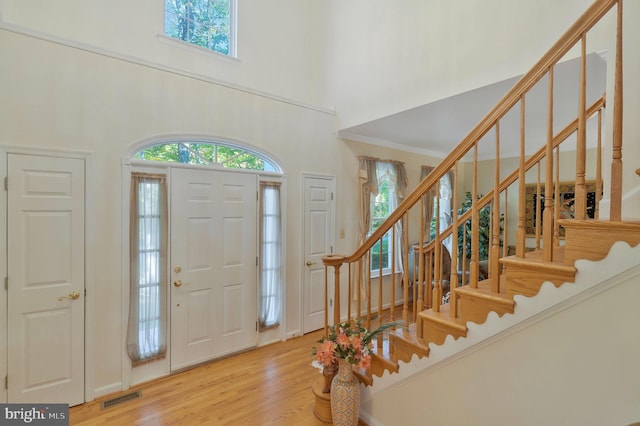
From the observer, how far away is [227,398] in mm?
2537

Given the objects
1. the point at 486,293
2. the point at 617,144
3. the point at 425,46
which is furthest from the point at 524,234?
the point at 425,46

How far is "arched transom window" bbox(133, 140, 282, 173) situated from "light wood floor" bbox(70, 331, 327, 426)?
2088 mm

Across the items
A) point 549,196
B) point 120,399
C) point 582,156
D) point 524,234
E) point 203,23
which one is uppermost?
point 203,23

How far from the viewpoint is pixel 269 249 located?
141 inches

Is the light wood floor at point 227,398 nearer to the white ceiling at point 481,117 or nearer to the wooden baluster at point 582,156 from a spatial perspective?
the wooden baluster at point 582,156

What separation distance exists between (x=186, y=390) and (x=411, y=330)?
206 cm

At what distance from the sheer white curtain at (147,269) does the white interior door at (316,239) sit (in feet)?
5.36

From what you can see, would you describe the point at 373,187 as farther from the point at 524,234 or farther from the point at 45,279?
the point at 45,279

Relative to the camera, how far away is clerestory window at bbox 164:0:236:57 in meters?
3.25

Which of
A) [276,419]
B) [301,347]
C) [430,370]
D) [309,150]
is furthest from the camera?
[309,150]

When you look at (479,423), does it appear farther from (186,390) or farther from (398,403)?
(186,390)

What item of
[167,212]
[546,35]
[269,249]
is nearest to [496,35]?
[546,35]

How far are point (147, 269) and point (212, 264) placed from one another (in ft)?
1.96

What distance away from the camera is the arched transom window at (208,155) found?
114 inches
